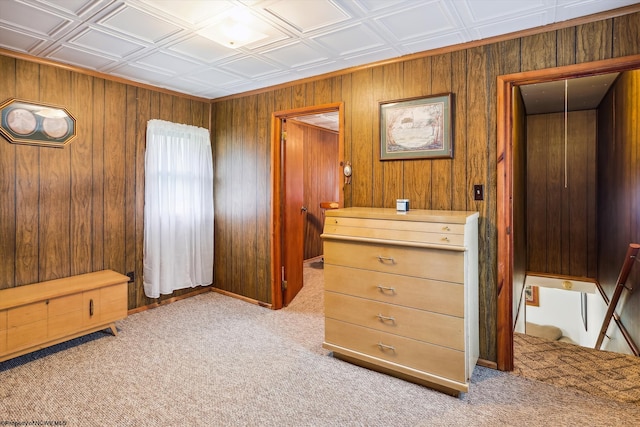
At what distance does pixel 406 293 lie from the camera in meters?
2.28

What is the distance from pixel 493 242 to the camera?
252 cm

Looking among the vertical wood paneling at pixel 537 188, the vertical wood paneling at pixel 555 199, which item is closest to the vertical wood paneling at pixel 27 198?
the vertical wood paneling at pixel 537 188

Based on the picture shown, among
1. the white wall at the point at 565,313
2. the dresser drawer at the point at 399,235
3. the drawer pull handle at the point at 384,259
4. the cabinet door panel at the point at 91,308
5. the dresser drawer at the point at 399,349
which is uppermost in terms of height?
the dresser drawer at the point at 399,235

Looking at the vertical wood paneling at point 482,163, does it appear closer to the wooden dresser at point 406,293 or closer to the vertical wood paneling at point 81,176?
the wooden dresser at point 406,293

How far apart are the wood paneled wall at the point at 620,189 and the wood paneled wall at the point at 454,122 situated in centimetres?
161

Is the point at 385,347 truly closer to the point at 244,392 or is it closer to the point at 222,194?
the point at 244,392

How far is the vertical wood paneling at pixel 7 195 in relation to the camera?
9.16 feet

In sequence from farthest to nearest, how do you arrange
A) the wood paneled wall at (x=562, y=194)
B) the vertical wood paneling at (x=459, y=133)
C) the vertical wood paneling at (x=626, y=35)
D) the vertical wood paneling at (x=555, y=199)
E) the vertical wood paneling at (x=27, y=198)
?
the vertical wood paneling at (x=555, y=199), the wood paneled wall at (x=562, y=194), the vertical wood paneling at (x=27, y=198), the vertical wood paneling at (x=459, y=133), the vertical wood paneling at (x=626, y=35)

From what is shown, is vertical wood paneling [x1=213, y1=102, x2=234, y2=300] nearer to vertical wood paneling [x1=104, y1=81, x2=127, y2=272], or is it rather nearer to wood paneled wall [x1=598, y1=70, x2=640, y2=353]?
vertical wood paneling [x1=104, y1=81, x2=127, y2=272]

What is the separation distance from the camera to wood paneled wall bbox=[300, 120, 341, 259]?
6.23 meters

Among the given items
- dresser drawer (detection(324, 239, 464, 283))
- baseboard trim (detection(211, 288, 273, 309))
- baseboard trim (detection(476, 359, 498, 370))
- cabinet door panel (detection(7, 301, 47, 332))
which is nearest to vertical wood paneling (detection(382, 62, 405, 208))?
dresser drawer (detection(324, 239, 464, 283))

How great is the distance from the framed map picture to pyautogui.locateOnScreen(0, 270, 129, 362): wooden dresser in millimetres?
2607

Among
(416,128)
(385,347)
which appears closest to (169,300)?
(385,347)

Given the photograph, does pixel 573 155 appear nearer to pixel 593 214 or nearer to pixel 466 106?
pixel 593 214
